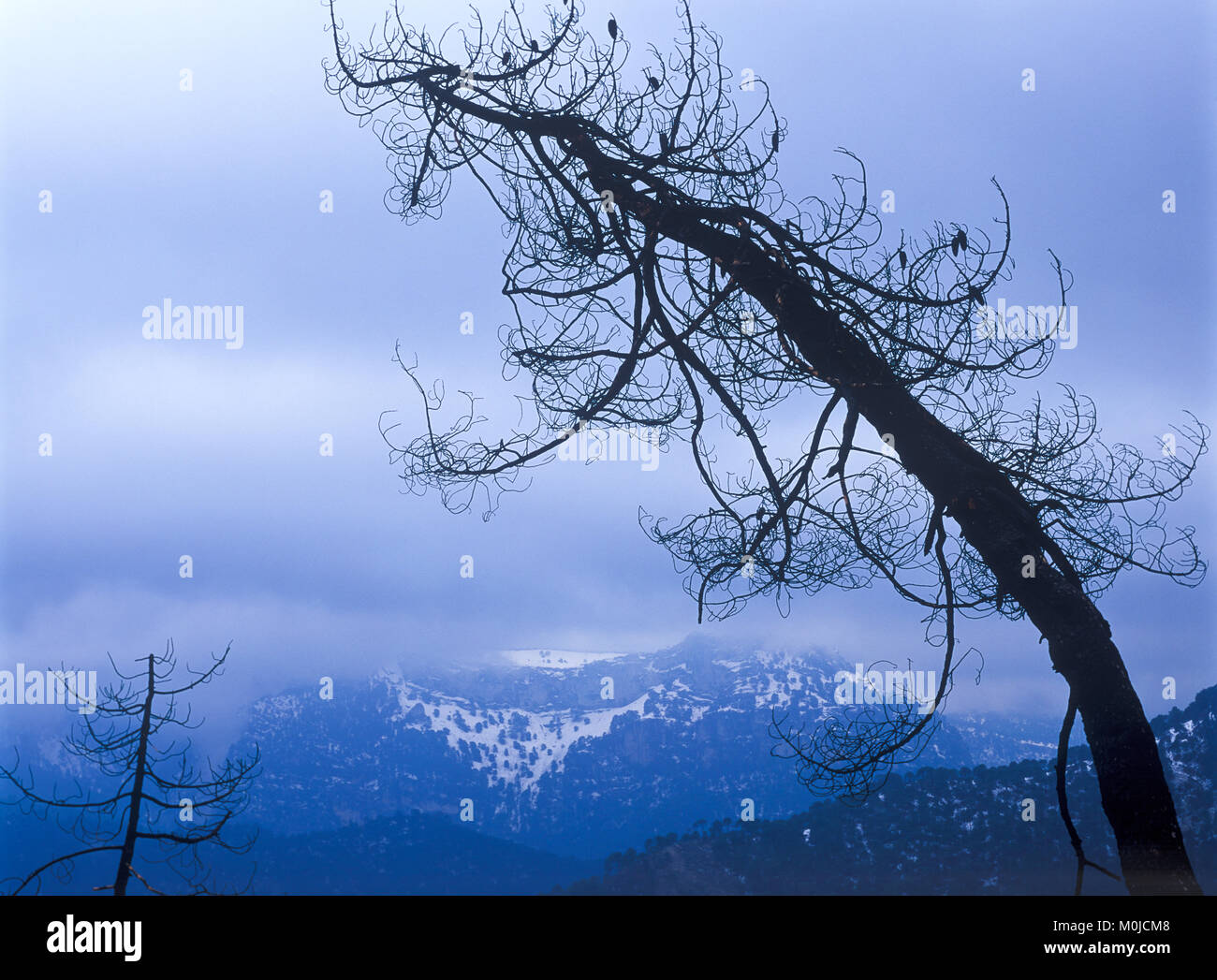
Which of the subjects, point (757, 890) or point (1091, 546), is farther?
point (1091, 546)

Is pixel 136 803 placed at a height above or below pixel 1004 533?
below

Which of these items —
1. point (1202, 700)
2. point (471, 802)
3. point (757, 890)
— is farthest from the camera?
point (1202, 700)

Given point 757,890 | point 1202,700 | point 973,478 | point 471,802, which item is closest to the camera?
point 757,890

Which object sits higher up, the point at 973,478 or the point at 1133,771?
the point at 973,478

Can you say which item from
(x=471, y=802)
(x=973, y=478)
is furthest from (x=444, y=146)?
(x=471, y=802)
